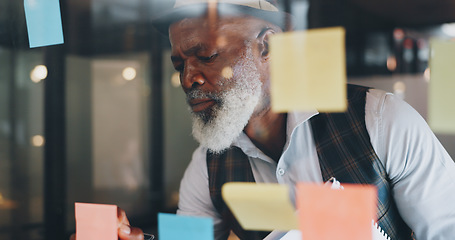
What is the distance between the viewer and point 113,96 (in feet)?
3.93

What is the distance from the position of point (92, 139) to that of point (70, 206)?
22 centimetres

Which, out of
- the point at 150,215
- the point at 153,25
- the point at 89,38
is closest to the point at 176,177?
the point at 150,215

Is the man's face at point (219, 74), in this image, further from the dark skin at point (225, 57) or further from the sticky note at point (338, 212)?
the sticky note at point (338, 212)

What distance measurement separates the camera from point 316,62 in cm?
76

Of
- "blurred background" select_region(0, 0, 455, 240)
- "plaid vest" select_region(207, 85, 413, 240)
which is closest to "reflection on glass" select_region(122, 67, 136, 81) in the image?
"blurred background" select_region(0, 0, 455, 240)

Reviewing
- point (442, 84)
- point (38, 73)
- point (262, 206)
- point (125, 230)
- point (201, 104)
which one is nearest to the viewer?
point (442, 84)

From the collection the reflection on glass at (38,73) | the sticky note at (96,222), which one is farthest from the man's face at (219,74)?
the reflection on glass at (38,73)

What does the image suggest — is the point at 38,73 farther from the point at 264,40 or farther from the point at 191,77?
the point at 264,40

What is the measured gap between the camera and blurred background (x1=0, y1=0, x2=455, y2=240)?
76 centimetres

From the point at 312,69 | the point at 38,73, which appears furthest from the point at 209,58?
the point at 38,73

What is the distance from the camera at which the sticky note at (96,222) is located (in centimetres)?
111

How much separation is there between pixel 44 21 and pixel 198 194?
680 millimetres

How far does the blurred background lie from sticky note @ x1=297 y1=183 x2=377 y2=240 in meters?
0.17

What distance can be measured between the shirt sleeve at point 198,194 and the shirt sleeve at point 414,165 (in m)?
0.39
